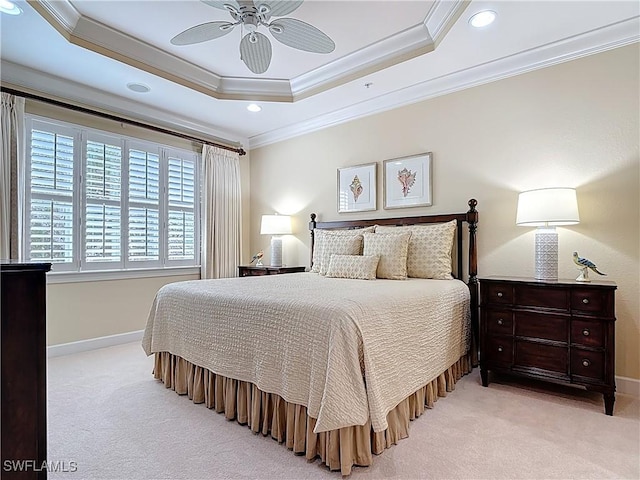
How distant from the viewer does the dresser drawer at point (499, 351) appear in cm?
272

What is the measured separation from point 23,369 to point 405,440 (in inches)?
70.3

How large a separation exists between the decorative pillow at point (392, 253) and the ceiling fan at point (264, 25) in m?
1.68

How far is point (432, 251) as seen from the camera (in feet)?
10.7

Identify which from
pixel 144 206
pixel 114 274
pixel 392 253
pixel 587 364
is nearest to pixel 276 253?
pixel 144 206

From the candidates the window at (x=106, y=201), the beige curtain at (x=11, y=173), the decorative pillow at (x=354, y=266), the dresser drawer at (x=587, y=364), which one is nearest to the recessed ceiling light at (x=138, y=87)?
the window at (x=106, y=201)

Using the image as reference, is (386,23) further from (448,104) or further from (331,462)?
(331,462)

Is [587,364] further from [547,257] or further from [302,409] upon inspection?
[302,409]

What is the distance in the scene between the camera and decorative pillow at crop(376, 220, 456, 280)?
3229mm

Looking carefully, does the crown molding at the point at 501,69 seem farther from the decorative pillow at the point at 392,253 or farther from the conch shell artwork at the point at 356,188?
the decorative pillow at the point at 392,253

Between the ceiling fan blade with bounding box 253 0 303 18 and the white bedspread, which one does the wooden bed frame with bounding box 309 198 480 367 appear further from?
the ceiling fan blade with bounding box 253 0 303 18

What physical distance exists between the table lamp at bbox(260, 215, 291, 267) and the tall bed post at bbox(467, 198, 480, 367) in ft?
7.78

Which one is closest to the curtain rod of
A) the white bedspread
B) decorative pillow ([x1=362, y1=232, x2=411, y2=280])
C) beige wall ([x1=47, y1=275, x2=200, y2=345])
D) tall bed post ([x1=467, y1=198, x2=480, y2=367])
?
beige wall ([x1=47, y1=275, x2=200, y2=345])

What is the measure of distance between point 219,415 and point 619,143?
346 centimetres

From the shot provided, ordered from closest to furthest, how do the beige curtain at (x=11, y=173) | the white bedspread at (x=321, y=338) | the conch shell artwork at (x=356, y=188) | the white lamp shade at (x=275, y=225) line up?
the white bedspread at (x=321, y=338) < the beige curtain at (x=11, y=173) < the conch shell artwork at (x=356, y=188) < the white lamp shade at (x=275, y=225)
